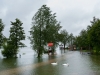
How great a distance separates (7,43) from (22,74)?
31.3 m

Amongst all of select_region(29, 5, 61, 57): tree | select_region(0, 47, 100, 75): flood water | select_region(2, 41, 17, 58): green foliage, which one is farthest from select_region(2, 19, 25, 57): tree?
select_region(0, 47, 100, 75): flood water

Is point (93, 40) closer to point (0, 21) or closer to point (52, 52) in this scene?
point (52, 52)

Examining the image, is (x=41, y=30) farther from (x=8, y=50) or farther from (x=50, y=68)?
(x=50, y=68)

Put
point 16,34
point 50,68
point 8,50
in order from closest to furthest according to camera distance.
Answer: point 50,68 → point 8,50 → point 16,34

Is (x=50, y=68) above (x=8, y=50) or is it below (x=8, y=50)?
below

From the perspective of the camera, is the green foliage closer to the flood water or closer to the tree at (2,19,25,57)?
the tree at (2,19,25,57)

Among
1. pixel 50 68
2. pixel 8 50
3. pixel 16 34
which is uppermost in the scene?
pixel 16 34

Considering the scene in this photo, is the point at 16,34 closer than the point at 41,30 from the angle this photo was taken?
No

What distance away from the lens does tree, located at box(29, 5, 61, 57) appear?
4847cm

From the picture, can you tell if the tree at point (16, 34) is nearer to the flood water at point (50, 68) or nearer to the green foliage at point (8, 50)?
the green foliage at point (8, 50)

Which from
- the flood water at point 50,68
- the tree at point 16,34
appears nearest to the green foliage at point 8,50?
the tree at point 16,34

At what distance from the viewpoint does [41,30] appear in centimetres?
4897

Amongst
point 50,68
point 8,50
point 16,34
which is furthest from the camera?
point 16,34

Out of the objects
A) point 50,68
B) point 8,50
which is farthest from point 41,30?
point 50,68
